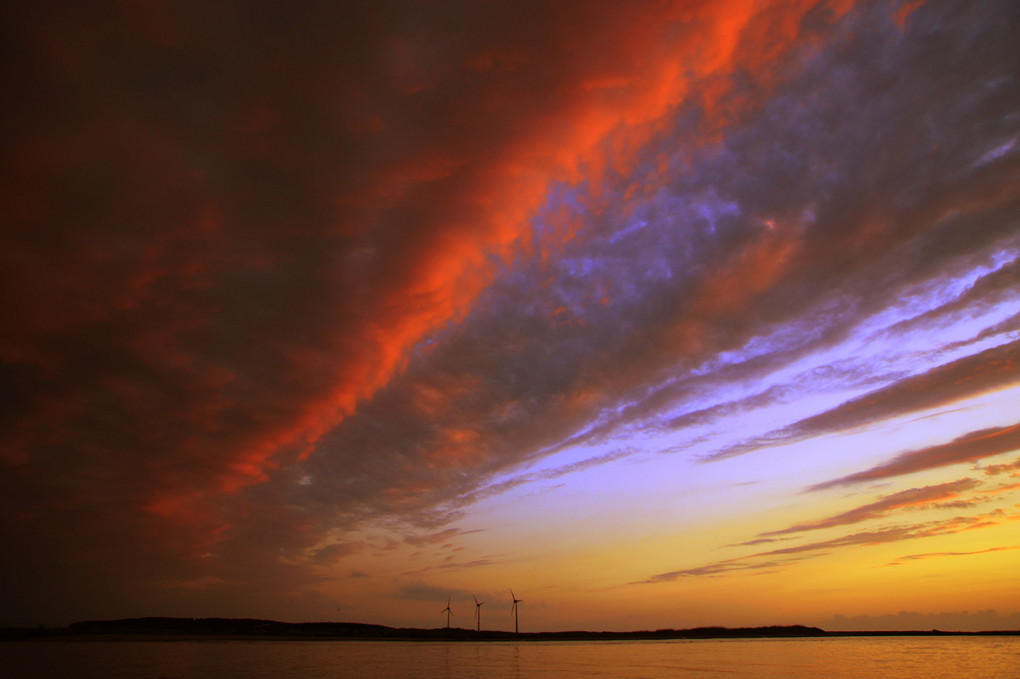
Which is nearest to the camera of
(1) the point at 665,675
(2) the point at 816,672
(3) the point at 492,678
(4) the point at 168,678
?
(4) the point at 168,678

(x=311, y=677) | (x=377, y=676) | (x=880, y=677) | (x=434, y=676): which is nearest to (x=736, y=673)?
(x=880, y=677)

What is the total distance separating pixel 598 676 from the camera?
5269 centimetres

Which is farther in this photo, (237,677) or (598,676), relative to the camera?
(598,676)

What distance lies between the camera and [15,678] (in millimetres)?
47906

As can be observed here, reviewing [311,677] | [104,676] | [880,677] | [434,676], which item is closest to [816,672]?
[880,677]

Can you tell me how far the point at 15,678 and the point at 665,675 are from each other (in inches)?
2452

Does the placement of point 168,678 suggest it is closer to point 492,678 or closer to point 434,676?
point 434,676

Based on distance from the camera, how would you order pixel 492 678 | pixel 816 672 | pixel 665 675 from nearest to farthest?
1. pixel 492 678
2. pixel 665 675
3. pixel 816 672

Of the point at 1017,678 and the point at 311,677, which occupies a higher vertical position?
the point at 311,677

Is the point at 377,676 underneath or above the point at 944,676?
above

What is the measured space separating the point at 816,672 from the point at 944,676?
38.4ft

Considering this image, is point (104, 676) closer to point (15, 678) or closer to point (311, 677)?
point (15, 678)

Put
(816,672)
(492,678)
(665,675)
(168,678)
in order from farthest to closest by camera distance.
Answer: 1. (816,672)
2. (665,675)
3. (492,678)
4. (168,678)

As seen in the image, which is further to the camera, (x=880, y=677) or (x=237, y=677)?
(x=880, y=677)
